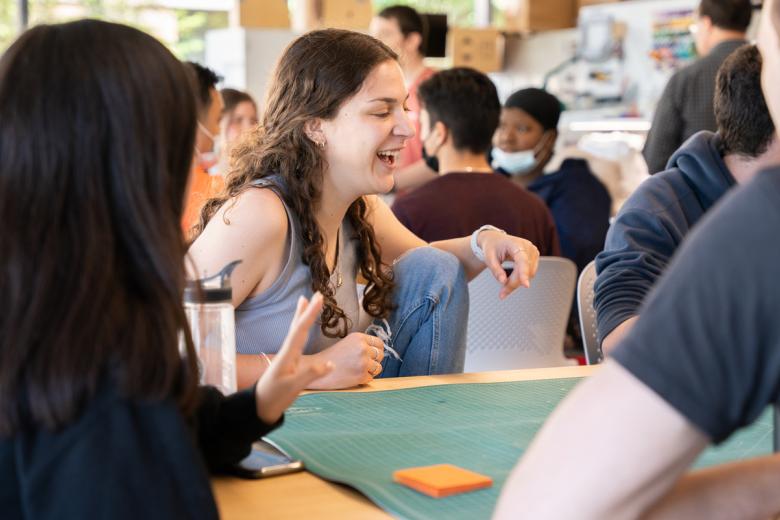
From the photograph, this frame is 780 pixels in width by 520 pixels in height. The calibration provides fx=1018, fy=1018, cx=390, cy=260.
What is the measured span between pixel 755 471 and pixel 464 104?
2.66 metres

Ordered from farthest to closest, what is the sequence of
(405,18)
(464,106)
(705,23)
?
(405,18)
(705,23)
(464,106)

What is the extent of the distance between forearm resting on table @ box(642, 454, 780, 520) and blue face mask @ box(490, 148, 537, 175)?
3580mm

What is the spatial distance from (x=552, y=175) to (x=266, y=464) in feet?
9.75

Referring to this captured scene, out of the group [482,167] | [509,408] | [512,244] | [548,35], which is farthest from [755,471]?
[548,35]

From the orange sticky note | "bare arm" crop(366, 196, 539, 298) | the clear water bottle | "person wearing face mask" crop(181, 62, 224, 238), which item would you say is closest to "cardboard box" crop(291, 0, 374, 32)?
"person wearing face mask" crop(181, 62, 224, 238)

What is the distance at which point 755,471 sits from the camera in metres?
0.91

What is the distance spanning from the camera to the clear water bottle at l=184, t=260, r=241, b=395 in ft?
4.45

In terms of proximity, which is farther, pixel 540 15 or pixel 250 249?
pixel 540 15

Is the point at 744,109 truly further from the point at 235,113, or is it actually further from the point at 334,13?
the point at 334,13

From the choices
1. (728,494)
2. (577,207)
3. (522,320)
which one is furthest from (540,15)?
(728,494)

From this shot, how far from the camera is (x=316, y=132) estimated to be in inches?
83.9

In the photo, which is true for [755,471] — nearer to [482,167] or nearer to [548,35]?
[482,167]

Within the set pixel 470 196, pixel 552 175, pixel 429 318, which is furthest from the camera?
pixel 552 175

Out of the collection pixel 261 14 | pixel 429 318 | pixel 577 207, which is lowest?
pixel 577 207
